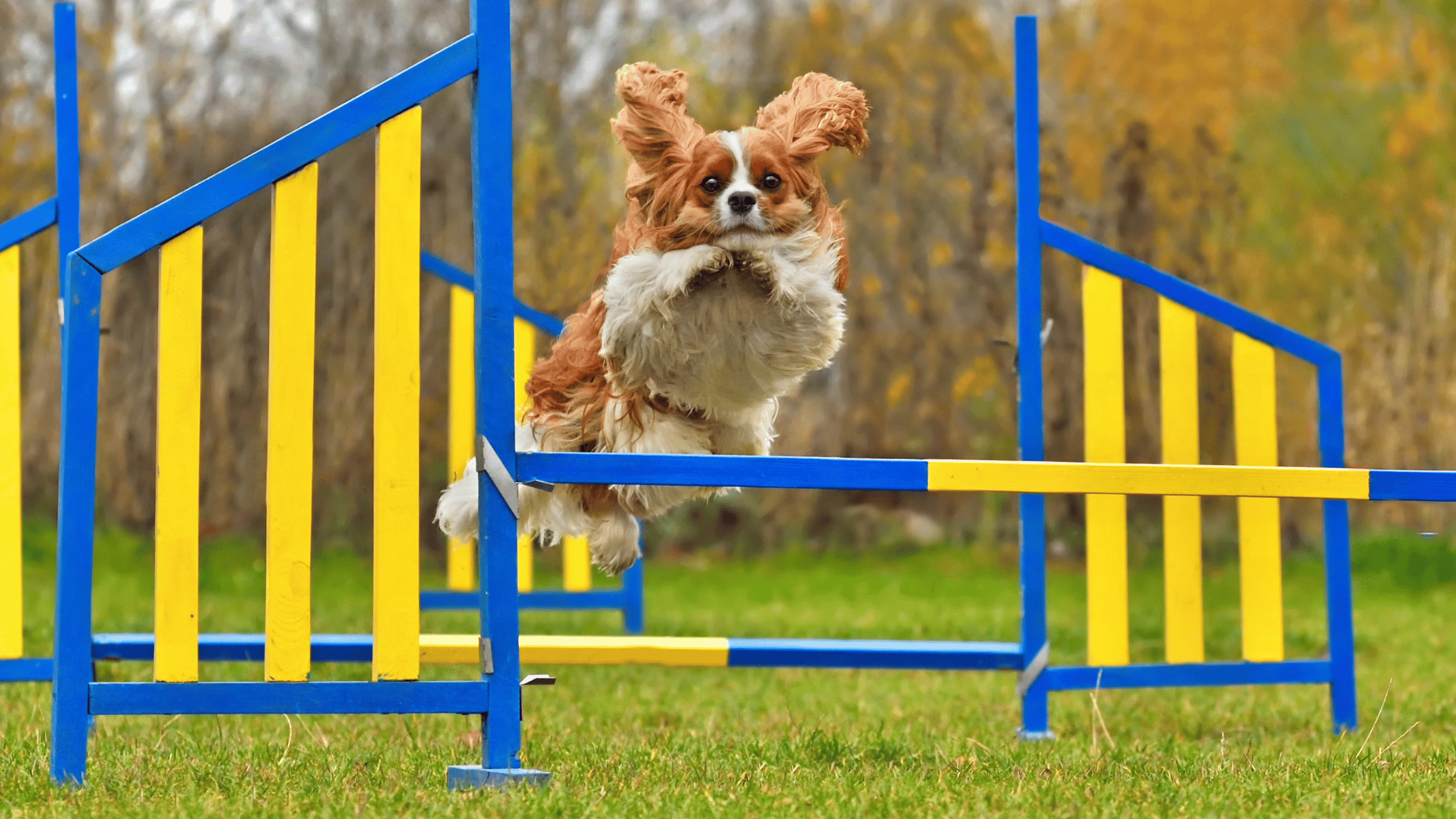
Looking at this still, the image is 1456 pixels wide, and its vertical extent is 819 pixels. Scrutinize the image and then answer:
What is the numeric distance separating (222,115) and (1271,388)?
5282mm

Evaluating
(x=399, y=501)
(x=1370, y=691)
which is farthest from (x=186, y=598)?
(x=1370, y=691)

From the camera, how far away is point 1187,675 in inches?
150

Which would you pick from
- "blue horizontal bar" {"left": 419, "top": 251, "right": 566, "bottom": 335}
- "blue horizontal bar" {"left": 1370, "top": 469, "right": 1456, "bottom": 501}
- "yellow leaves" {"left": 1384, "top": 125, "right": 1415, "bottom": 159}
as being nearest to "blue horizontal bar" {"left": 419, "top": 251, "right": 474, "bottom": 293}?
"blue horizontal bar" {"left": 419, "top": 251, "right": 566, "bottom": 335}

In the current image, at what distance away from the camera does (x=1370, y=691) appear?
4.64m

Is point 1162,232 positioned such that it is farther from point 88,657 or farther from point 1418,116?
point 88,657

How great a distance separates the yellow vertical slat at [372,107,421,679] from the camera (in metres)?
2.55

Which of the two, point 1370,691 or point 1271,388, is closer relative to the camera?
point 1271,388

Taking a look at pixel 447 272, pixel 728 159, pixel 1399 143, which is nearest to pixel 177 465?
pixel 728 159

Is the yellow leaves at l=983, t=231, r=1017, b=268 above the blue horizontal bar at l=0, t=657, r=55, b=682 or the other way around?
above

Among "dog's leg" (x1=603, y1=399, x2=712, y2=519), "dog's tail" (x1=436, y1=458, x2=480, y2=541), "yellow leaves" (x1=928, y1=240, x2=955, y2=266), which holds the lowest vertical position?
"dog's tail" (x1=436, y1=458, x2=480, y2=541)

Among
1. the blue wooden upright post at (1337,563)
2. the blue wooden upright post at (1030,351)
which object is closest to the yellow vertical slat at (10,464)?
the blue wooden upright post at (1030,351)

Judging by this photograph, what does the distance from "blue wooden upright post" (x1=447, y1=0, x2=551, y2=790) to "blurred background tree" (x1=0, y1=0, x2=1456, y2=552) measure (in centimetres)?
455

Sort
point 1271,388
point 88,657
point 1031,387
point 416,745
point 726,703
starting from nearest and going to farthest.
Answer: point 88,657 → point 416,745 → point 1031,387 → point 1271,388 → point 726,703

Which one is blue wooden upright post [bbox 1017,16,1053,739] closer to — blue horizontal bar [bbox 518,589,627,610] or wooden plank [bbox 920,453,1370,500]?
wooden plank [bbox 920,453,1370,500]
